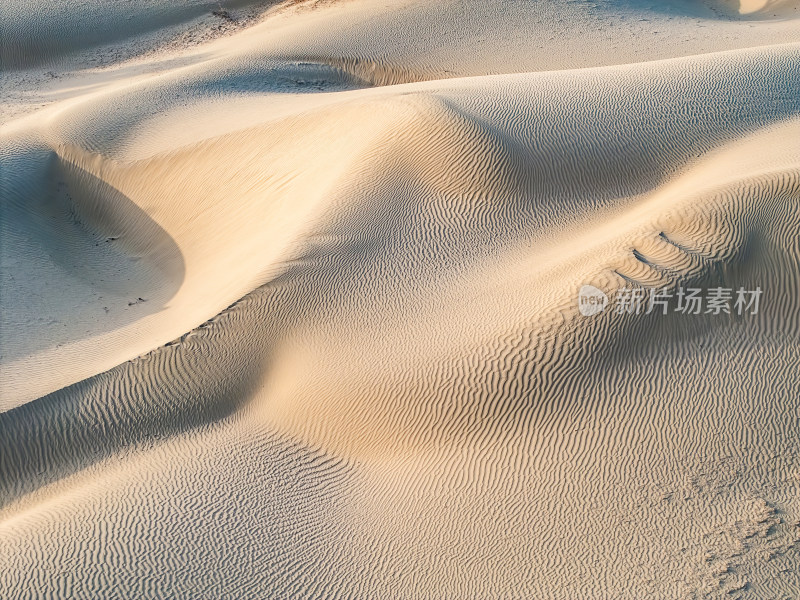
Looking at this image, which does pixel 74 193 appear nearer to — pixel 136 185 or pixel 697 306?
pixel 136 185

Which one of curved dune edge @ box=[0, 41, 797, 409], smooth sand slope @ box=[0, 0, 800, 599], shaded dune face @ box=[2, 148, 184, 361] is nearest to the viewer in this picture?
smooth sand slope @ box=[0, 0, 800, 599]

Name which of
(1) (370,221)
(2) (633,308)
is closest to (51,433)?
(1) (370,221)

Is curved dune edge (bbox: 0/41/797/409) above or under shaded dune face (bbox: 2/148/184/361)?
above

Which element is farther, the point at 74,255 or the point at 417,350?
the point at 74,255

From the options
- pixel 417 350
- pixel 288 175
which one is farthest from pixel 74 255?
pixel 417 350

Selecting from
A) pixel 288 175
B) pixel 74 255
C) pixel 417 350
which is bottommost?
pixel 74 255

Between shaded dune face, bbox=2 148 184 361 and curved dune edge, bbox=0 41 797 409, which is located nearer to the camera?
curved dune edge, bbox=0 41 797 409

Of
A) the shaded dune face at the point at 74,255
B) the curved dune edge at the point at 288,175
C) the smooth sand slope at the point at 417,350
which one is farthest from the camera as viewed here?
the shaded dune face at the point at 74,255

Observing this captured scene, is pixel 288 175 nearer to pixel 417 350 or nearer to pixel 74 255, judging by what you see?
pixel 74 255

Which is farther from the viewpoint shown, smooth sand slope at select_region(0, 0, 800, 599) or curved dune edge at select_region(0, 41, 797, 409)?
curved dune edge at select_region(0, 41, 797, 409)

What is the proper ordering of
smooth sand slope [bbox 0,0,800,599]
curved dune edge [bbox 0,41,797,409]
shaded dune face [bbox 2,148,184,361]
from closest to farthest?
smooth sand slope [bbox 0,0,800,599] < curved dune edge [bbox 0,41,797,409] < shaded dune face [bbox 2,148,184,361]
